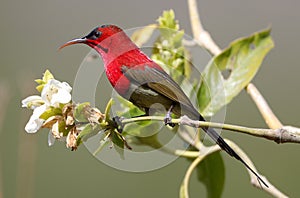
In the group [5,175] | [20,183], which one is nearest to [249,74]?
[20,183]

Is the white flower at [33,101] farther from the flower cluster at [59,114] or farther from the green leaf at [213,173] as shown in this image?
the green leaf at [213,173]

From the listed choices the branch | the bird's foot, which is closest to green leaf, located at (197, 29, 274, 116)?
the branch

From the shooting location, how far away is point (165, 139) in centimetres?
72

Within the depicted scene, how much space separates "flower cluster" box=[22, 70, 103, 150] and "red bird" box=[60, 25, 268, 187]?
50 mm

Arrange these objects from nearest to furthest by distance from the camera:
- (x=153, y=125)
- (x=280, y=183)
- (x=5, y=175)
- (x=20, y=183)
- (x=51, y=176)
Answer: (x=153, y=125)
(x=20, y=183)
(x=280, y=183)
(x=5, y=175)
(x=51, y=176)

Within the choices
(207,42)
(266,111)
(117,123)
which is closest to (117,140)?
(117,123)

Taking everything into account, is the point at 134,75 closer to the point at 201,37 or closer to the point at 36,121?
the point at 36,121

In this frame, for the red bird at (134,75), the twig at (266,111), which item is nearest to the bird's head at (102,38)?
the red bird at (134,75)

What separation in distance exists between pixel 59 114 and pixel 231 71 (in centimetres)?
32

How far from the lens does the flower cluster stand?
0.44 meters

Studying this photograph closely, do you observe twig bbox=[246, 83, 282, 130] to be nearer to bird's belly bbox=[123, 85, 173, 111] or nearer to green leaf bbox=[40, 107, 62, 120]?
bird's belly bbox=[123, 85, 173, 111]

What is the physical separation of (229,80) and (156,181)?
3.50ft

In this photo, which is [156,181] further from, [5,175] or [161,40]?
[161,40]

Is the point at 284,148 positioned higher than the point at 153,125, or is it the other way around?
the point at 153,125
